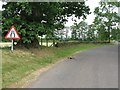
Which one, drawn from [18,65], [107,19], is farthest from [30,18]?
[107,19]

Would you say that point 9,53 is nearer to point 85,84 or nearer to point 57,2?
point 57,2

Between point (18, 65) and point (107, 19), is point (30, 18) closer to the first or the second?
point (18, 65)

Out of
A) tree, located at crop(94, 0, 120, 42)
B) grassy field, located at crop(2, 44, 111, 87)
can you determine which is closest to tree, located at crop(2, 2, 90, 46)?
grassy field, located at crop(2, 44, 111, 87)

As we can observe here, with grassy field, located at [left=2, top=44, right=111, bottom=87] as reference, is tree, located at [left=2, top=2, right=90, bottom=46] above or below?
above

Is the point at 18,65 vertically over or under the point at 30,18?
under

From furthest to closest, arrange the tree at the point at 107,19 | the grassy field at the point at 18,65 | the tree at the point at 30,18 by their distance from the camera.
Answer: the tree at the point at 107,19 → the tree at the point at 30,18 → the grassy field at the point at 18,65

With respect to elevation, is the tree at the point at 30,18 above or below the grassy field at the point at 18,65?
above

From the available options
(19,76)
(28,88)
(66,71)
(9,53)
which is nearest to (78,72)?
(66,71)

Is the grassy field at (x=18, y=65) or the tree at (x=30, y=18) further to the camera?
the tree at (x=30, y=18)

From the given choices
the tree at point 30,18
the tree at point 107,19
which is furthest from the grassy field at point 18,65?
the tree at point 107,19

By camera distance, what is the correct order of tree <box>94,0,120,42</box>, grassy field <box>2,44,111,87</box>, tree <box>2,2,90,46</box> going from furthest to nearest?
tree <box>94,0,120,42</box> < tree <box>2,2,90,46</box> < grassy field <box>2,44,111,87</box>

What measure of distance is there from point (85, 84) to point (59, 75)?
2472 millimetres

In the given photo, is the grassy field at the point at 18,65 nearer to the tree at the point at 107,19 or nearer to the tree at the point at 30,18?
the tree at the point at 30,18

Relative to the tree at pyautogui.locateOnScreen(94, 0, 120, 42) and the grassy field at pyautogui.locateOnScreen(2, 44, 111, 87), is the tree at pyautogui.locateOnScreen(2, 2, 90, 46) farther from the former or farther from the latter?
the tree at pyautogui.locateOnScreen(94, 0, 120, 42)
